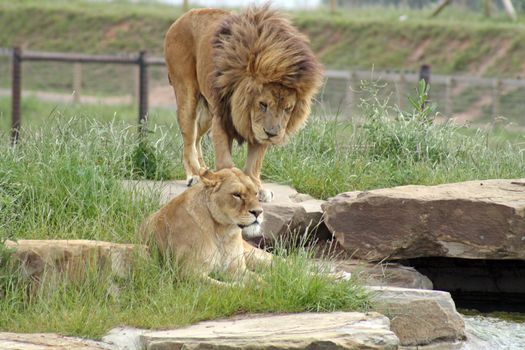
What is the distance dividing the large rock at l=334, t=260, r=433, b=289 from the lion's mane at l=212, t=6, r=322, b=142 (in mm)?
1179

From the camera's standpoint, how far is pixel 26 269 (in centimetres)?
689

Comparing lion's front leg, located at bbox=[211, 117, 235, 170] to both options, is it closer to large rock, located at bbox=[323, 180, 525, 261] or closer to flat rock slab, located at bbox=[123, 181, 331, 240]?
flat rock slab, located at bbox=[123, 181, 331, 240]

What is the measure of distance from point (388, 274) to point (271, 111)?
56.3 inches

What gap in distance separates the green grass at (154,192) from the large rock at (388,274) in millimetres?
710

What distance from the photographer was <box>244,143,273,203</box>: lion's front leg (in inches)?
327

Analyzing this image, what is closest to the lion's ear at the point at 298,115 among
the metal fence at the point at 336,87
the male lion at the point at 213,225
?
the male lion at the point at 213,225

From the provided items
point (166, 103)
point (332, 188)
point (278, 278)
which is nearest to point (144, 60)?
point (332, 188)

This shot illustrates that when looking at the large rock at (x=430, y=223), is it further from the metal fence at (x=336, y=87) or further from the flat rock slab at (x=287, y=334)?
the metal fence at (x=336, y=87)

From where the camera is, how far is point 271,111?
26.2 feet

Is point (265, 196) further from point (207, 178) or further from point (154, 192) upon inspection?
point (207, 178)

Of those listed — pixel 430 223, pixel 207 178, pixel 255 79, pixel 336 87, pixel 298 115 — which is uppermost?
pixel 255 79

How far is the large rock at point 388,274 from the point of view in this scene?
761 centimetres

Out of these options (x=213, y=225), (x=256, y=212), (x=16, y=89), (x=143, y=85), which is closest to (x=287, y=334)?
(x=256, y=212)

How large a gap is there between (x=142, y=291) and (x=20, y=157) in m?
2.31
